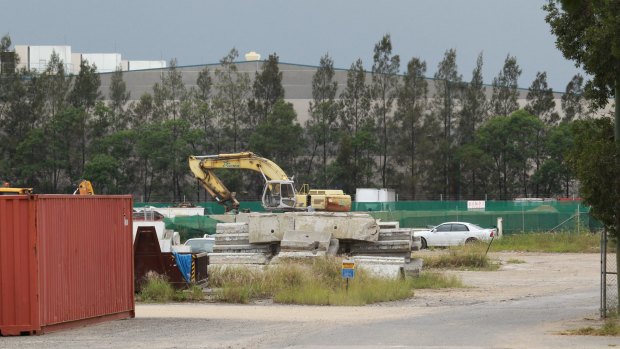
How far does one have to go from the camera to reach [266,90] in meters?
88.7

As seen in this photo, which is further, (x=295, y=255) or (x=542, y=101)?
(x=542, y=101)

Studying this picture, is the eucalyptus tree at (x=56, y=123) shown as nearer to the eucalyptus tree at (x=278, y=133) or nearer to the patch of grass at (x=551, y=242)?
the eucalyptus tree at (x=278, y=133)

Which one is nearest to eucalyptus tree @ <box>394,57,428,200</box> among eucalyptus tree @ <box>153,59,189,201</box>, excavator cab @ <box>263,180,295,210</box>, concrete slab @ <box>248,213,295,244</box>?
eucalyptus tree @ <box>153,59,189,201</box>

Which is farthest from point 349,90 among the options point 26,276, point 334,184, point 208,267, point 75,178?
point 26,276

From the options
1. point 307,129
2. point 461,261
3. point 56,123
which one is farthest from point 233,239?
point 307,129

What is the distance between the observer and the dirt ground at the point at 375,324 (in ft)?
56.6

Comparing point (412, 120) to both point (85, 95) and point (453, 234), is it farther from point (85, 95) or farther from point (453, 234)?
point (453, 234)

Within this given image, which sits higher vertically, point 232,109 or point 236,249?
point 232,109

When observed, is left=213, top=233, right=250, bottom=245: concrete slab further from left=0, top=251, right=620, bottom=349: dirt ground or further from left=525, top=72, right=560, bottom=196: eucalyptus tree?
left=525, top=72, right=560, bottom=196: eucalyptus tree

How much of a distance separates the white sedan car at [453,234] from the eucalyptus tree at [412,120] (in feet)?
110

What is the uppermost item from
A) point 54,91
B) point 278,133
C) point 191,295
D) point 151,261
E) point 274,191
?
point 54,91

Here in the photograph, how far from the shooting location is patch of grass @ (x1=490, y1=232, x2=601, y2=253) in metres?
50.8

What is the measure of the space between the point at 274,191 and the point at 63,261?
32.4 metres

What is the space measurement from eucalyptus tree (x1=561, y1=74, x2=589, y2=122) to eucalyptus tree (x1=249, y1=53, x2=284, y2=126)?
76.4 ft
